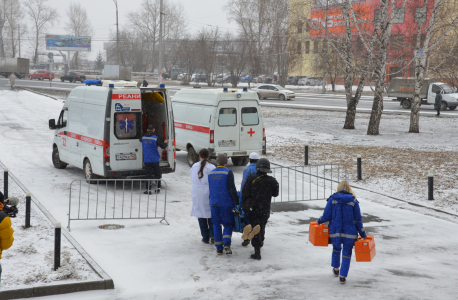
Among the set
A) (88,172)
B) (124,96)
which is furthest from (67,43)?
(124,96)

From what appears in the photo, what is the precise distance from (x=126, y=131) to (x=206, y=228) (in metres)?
4.76

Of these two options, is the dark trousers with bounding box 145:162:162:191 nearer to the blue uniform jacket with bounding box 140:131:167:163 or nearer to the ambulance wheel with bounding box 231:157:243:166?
the blue uniform jacket with bounding box 140:131:167:163

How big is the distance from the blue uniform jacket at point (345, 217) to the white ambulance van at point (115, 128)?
666 cm

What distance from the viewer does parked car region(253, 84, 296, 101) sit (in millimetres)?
44844

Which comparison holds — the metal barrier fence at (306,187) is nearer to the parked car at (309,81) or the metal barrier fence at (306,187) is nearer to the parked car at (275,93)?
the parked car at (275,93)

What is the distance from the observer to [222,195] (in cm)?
752

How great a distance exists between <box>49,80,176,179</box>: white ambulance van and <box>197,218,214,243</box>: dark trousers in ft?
14.2

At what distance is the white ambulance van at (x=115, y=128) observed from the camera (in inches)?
470

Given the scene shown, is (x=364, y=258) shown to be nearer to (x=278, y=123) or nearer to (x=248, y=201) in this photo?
(x=248, y=201)

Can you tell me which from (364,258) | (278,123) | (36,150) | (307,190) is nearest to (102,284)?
(364,258)

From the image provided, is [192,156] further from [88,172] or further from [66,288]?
[66,288]

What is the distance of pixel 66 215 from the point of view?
9.79m

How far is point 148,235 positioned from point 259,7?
59485 mm

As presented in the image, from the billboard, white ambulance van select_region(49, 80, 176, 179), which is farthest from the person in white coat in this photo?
the billboard
